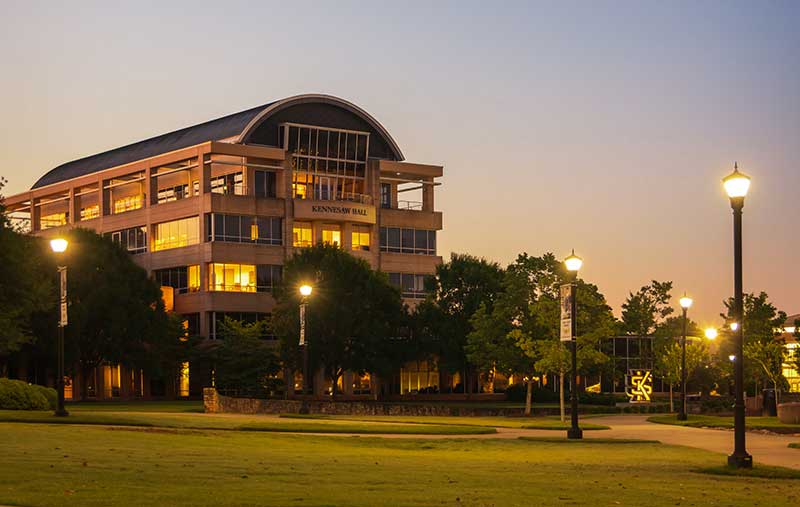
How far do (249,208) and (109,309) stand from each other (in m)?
21.4

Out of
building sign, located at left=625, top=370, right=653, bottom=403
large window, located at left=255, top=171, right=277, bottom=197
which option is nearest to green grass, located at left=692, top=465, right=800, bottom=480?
building sign, located at left=625, top=370, right=653, bottom=403

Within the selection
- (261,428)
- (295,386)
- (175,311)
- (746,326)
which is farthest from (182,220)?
(261,428)

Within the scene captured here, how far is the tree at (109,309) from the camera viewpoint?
86.0m

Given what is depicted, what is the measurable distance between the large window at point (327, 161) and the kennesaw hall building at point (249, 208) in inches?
4.2

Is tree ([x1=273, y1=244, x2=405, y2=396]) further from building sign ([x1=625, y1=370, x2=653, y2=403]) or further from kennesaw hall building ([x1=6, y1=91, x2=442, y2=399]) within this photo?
building sign ([x1=625, y1=370, x2=653, y2=403])

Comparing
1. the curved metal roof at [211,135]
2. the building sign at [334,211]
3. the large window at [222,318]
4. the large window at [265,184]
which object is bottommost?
the large window at [222,318]

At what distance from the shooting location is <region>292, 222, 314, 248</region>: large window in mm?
108375

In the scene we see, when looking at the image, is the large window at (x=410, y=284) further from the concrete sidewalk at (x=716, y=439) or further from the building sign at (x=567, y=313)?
the building sign at (x=567, y=313)

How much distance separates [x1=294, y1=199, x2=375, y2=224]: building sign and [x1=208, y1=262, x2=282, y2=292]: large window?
5457 mm

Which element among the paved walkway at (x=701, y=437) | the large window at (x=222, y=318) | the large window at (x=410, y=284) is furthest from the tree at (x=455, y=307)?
the paved walkway at (x=701, y=437)

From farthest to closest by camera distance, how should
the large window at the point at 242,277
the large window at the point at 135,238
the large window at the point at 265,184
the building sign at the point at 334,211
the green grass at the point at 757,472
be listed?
the large window at the point at 135,238
the large window at the point at 265,184
the building sign at the point at 334,211
the large window at the point at 242,277
the green grass at the point at 757,472

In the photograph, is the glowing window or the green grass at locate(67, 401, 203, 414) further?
the glowing window

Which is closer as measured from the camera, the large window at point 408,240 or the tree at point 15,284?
the tree at point 15,284

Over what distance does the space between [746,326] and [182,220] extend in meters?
51.5
